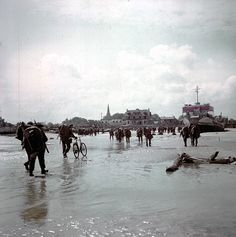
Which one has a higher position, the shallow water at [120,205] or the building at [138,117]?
the building at [138,117]

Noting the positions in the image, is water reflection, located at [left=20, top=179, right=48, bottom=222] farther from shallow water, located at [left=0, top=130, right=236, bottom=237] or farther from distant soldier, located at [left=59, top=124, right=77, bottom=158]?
distant soldier, located at [left=59, top=124, right=77, bottom=158]

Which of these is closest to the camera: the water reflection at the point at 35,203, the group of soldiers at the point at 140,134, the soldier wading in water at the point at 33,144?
the water reflection at the point at 35,203

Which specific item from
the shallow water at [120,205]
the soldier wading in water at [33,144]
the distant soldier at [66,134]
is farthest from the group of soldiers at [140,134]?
the shallow water at [120,205]

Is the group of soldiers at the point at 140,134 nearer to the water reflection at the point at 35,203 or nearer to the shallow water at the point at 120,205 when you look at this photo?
the shallow water at the point at 120,205

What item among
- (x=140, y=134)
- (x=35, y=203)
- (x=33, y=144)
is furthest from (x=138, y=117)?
(x=35, y=203)

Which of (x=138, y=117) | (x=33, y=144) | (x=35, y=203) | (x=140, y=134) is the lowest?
(x=35, y=203)

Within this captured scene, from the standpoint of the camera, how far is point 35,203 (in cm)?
705

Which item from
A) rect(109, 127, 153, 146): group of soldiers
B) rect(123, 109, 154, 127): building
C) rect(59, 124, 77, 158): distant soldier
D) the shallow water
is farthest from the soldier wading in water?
rect(123, 109, 154, 127): building

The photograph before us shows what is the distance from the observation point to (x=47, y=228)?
5.28 meters

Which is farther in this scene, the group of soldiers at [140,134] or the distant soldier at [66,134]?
the group of soldiers at [140,134]

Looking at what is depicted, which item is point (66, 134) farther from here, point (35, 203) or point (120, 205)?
point (120, 205)

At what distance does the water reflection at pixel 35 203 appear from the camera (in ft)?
19.6

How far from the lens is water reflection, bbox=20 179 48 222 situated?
235 inches

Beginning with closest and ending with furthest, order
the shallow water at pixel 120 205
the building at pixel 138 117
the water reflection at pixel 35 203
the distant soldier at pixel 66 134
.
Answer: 1. the shallow water at pixel 120 205
2. the water reflection at pixel 35 203
3. the distant soldier at pixel 66 134
4. the building at pixel 138 117
